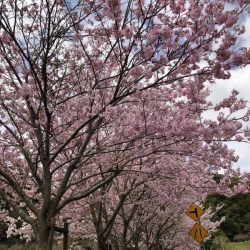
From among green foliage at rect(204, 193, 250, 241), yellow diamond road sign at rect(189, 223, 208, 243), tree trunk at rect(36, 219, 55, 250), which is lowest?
tree trunk at rect(36, 219, 55, 250)

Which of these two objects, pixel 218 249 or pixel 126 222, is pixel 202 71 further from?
pixel 218 249

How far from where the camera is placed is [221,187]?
9.96 meters

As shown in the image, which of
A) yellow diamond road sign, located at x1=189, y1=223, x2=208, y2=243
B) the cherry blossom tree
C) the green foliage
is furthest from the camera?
the green foliage

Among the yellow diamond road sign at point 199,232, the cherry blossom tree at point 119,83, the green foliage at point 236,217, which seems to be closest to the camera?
the cherry blossom tree at point 119,83

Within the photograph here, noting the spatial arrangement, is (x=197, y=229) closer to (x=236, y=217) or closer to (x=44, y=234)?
(x=44, y=234)

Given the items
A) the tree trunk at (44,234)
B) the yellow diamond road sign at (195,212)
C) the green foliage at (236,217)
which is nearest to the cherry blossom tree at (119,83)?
the tree trunk at (44,234)

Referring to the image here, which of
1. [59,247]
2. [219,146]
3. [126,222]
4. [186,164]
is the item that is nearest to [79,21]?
[219,146]

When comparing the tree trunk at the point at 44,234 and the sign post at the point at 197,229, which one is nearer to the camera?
the tree trunk at the point at 44,234

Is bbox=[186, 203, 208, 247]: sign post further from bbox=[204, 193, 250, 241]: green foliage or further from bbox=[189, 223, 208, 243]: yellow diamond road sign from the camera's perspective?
bbox=[204, 193, 250, 241]: green foliage

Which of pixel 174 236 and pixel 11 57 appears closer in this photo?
pixel 11 57

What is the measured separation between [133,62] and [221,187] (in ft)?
15.8

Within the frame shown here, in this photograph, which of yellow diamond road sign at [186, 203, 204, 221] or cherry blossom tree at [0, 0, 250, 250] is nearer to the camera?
cherry blossom tree at [0, 0, 250, 250]

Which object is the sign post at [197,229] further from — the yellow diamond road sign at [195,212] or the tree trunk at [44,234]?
the tree trunk at [44,234]

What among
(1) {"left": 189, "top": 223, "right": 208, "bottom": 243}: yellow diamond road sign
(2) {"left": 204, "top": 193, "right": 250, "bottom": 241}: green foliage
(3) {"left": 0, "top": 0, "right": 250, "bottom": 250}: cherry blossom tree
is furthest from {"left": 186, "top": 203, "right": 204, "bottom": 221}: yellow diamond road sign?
(2) {"left": 204, "top": 193, "right": 250, "bottom": 241}: green foliage
